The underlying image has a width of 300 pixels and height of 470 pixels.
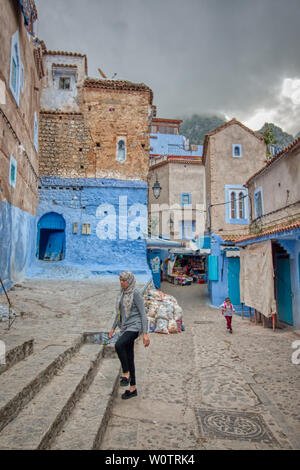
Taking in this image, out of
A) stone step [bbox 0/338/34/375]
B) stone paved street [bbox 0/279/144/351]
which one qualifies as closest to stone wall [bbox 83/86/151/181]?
stone paved street [bbox 0/279/144/351]

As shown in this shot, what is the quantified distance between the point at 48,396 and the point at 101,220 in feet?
39.5

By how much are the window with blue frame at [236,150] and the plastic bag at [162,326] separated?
41.1ft

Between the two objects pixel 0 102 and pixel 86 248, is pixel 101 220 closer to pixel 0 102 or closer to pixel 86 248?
pixel 86 248

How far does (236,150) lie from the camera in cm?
1827

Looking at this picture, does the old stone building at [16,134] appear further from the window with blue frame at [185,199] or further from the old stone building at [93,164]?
the window with blue frame at [185,199]

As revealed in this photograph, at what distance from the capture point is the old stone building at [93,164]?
14.8 meters

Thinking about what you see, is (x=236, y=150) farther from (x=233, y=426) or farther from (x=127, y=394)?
(x=233, y=426)

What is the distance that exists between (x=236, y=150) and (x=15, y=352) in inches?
680

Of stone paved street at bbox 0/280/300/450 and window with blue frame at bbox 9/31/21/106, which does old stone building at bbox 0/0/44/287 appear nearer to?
window with blue frame at bbox 9/31/21/106

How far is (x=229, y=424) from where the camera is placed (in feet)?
12.2

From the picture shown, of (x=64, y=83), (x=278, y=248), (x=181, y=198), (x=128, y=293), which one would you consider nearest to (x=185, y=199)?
(x=181, y=198)

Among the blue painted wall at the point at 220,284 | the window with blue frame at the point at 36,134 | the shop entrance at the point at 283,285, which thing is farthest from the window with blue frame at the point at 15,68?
the blue painted wall at the point at 220,284

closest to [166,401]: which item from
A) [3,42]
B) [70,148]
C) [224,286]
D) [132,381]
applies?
[132,381]

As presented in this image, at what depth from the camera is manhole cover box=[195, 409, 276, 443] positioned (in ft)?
11.3
